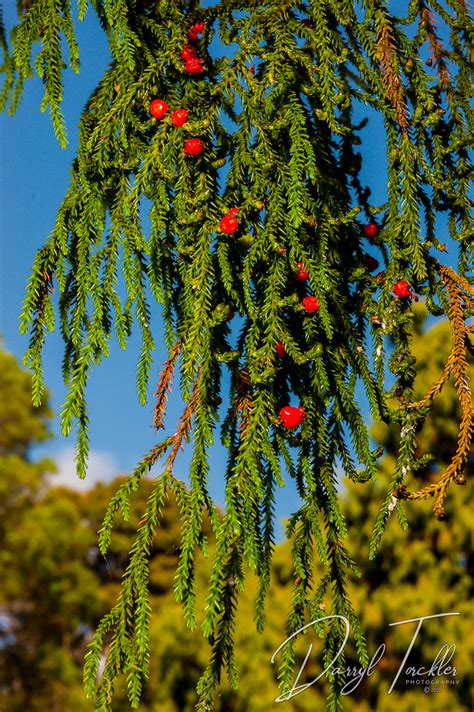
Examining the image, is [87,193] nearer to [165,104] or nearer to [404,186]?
[165,104]

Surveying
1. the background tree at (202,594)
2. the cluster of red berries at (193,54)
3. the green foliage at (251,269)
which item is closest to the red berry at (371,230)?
the green foliage at (251,269)

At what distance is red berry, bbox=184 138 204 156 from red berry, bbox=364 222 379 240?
45 centimetres

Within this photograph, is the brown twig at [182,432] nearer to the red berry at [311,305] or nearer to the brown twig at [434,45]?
the red berry at [311,305]

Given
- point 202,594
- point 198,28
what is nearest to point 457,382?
point 198,28

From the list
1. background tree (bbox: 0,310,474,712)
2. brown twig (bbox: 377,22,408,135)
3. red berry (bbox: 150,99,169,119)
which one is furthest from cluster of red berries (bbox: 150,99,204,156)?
background tree (bbox: 0,310,474,712)

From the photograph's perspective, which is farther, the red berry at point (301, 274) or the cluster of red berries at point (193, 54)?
the cluster of red berries at point (193, 54)

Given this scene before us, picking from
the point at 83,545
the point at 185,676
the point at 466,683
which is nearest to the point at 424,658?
the point at 466,683

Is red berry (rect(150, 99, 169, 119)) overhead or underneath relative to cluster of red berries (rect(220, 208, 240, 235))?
overhead

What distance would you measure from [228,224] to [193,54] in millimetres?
418

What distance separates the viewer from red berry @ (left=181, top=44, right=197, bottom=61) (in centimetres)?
130

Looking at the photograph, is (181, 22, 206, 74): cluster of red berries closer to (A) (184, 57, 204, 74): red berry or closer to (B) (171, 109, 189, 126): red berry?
(A) (184, 57, 204, 74): red berry

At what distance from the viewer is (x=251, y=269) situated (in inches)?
43.0

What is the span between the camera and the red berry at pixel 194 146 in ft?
3.77

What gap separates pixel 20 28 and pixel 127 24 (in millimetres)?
225
